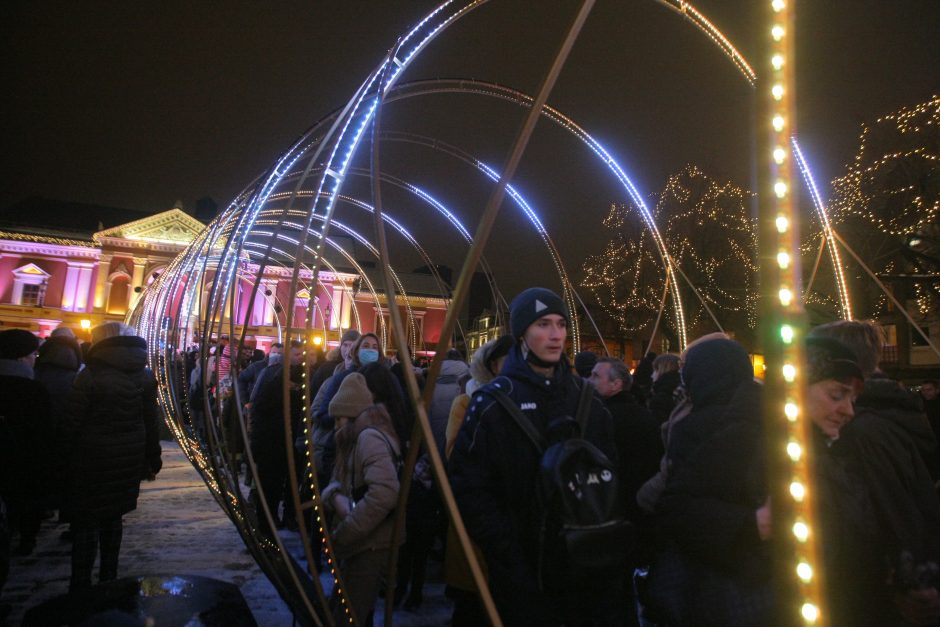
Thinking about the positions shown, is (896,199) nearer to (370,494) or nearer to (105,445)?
(370,494)

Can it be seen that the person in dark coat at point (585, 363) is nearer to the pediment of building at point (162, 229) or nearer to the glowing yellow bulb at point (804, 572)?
the glowing yellow bulb at point (804, 572)

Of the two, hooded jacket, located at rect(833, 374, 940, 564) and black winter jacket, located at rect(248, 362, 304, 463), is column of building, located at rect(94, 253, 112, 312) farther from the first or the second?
hooded jacket, located at rect(833, 374, 940, 564)

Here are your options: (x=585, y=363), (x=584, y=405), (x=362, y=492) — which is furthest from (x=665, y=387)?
(x=362, y=492)

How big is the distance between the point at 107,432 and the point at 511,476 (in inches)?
154

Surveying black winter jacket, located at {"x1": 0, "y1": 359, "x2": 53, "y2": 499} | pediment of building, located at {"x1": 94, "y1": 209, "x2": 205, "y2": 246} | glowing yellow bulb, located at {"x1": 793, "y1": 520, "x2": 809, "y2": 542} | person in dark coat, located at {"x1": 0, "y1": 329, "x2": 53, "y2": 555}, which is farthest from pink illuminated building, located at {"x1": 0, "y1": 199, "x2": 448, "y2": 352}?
glowing yellow bulb, located at {"x1": 793, "y1": 520, "x2": 809, "y2": 542}

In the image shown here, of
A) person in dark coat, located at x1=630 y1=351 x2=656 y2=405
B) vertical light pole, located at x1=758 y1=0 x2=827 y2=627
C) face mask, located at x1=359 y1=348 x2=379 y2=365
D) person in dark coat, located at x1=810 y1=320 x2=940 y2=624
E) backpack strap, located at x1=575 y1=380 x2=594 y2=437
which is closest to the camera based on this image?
vertical light pole, located at x1=758 y1=0 x2=827 y2=627

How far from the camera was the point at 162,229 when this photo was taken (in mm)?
48719

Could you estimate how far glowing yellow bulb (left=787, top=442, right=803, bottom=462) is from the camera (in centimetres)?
102

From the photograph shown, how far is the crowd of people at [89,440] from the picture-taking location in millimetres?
4578

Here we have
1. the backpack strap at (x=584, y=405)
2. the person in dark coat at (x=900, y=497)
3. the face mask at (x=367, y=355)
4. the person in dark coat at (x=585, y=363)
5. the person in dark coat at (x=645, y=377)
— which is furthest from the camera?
the person in dark coat at (x=645, y=377)

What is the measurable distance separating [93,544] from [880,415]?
5578 millimetres

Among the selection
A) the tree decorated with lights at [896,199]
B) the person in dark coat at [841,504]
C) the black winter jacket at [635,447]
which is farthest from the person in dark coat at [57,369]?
the tree decorated with lights at [896,199]

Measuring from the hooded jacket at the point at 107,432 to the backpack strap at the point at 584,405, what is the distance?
4035 mm

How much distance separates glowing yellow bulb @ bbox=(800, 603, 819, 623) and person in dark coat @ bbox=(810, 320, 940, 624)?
155 cm
